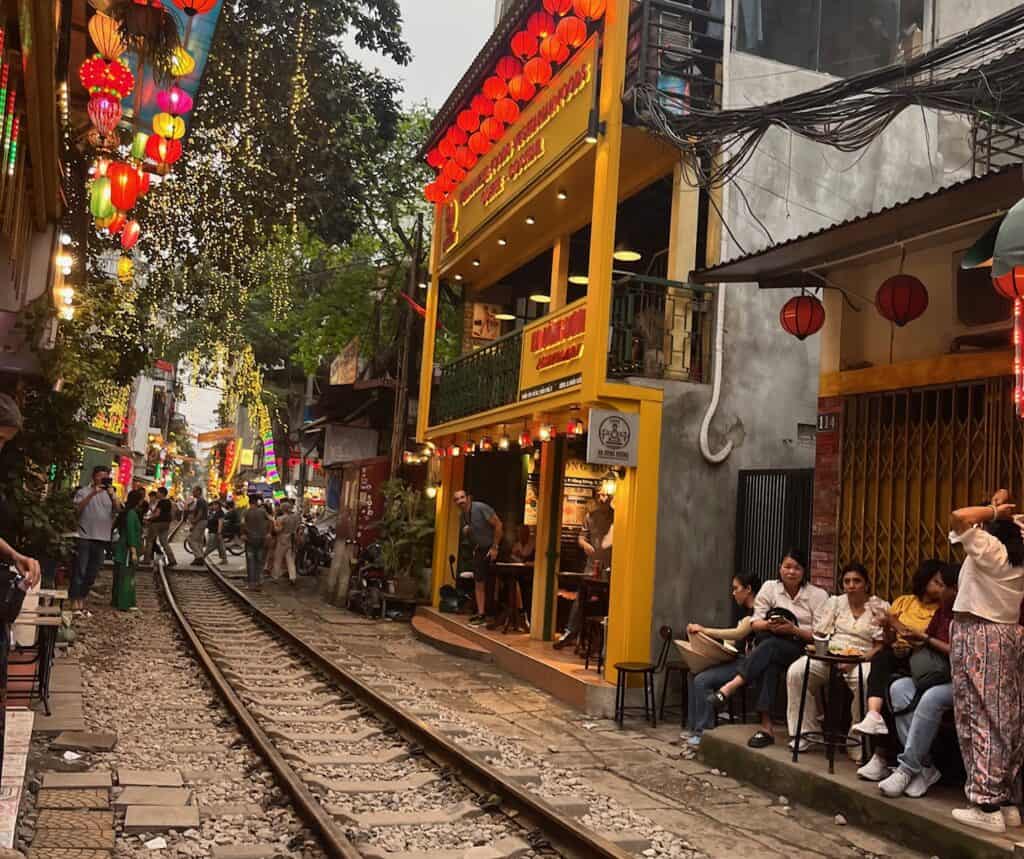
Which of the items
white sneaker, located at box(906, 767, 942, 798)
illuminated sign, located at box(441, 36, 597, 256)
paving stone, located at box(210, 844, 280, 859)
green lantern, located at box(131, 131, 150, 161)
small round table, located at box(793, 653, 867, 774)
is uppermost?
illuminated sign, located at box(441, 36, 597, 256)

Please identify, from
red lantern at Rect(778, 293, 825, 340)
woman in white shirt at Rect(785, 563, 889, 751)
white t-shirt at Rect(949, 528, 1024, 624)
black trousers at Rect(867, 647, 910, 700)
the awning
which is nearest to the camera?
white t-shirt at Rect(949, 528, 1024, 624)

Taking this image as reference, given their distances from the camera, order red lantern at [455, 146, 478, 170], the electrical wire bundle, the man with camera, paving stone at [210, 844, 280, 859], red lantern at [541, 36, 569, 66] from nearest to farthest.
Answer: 1. paving stone at [210, 844, 280, 859]
2. the electrical wire bundle
3. red lantern at [541, 36, 569, 66]
4. the man with camera
5. red lantern at [455, 146, 478, 170]

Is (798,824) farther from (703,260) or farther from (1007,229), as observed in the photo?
(703,260)

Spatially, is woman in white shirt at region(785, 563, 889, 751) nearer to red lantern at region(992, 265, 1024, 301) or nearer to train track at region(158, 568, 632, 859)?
train track at region(158, 568, 632, 859)

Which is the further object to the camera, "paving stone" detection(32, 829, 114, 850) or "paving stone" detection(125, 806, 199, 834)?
"paving stone" detection(125, 806, 199, 834)

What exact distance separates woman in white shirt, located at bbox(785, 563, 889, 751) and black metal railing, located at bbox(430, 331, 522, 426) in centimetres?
652

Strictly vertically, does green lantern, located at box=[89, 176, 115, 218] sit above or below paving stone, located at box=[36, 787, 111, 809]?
above

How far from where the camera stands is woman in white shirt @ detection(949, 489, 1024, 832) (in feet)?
19.0

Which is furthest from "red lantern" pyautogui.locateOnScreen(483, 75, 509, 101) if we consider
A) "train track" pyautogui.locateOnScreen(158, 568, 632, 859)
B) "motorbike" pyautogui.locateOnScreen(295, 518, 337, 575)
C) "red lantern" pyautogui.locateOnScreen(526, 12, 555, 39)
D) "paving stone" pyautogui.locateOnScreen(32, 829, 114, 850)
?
"motorbike" pyautogui.locateOnScreen(295, 518, 337, 575)

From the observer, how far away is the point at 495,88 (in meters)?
15.0

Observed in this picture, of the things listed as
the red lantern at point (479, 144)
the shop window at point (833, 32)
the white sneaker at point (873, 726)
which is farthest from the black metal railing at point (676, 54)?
the white sneaker at point (873, 726)

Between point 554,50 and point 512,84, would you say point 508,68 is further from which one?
point 554,50

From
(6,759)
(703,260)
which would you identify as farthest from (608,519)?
(6,759)

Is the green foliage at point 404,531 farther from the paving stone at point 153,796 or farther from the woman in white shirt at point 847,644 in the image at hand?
the paving stone at point 153,796
